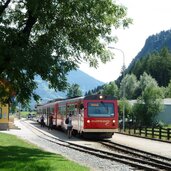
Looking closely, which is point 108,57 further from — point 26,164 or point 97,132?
point 97,132

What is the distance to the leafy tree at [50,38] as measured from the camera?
18.3m

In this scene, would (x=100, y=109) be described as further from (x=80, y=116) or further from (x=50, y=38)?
(x=50, y=38)

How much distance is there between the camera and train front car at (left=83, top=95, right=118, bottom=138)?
3338 centimetres

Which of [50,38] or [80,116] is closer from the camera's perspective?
[50,38]

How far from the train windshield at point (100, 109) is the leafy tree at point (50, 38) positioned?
1154 cm

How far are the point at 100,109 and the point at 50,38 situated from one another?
14.4m

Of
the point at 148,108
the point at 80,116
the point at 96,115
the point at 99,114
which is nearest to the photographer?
the point at 96,115

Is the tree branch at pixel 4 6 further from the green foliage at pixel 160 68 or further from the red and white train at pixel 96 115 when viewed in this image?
the green foliage at pixel 160 68

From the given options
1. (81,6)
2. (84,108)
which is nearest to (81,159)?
(81,6)

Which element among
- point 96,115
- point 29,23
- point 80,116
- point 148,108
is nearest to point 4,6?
point 29,23

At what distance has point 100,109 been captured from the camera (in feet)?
111

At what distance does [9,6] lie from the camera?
2109cm

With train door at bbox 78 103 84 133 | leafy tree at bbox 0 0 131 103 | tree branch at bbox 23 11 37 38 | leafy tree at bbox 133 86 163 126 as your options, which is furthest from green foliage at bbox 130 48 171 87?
tree branch at bbox 23 11 37 38

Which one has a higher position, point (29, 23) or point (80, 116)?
point (29, 23)
